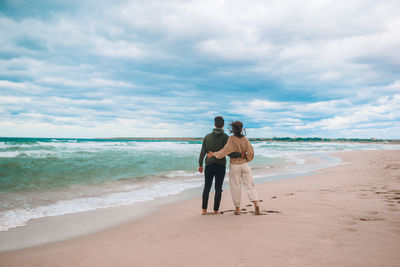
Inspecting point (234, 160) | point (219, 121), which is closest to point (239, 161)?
point (234, 160)

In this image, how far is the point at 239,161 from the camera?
529 cm

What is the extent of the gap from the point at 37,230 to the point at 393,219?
7.19 m

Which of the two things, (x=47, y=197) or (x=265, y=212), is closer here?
(x=265, y=212)

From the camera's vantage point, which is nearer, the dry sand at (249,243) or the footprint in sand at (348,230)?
the dry sand at (249,243)

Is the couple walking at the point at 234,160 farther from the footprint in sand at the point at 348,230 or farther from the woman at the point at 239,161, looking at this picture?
the footprint in sand at the point at 348,230

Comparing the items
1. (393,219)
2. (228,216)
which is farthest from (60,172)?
(393,219)

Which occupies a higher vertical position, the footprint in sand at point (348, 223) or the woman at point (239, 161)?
the woman at point (239, 161)

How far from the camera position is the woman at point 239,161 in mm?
5203

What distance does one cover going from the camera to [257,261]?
2.85 metres

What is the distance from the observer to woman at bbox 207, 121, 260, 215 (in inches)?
205

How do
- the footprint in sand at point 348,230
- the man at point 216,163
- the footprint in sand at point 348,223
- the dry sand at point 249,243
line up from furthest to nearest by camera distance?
the man at point 216,163 < the footprint in sand at point 348,223 < the footprint in sand at point 348,230 < the dry sand at point 249,243

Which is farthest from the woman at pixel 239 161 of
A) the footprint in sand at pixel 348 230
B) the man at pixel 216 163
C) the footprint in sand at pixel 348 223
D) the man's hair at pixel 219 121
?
the footprint in sand at pixel 348 230

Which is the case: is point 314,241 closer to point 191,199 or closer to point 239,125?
point 239,125

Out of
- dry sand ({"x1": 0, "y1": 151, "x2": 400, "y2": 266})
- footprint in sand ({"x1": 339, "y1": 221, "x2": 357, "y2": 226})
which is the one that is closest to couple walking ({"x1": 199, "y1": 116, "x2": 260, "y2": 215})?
dry sand ({"x1": 0, "y1": 151, "x2": 400, "y2": 266})
